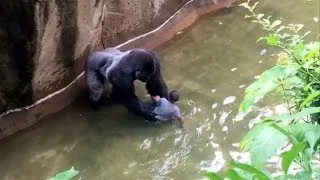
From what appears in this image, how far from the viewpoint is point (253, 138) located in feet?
5.60

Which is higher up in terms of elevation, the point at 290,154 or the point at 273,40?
the point at 290,154

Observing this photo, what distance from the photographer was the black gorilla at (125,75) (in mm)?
4121

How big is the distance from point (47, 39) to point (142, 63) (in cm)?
74

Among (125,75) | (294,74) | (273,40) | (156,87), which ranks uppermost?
(273,40)

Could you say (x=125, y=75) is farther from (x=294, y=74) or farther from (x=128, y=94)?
(x=294, y=74)

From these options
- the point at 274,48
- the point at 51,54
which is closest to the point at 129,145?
the point at 51,54

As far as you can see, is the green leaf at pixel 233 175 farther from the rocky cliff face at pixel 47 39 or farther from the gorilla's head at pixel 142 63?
the rocky cliff face at pixel 47 39

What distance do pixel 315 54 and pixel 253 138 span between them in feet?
2.95

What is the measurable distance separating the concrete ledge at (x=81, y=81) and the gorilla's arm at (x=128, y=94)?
1.32 feet

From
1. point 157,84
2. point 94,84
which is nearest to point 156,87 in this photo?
point 157,84

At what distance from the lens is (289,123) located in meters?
2.05

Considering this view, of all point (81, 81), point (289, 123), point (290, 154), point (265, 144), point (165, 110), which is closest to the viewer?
point (290, 154)

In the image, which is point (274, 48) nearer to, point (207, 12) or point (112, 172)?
point (207, 12)

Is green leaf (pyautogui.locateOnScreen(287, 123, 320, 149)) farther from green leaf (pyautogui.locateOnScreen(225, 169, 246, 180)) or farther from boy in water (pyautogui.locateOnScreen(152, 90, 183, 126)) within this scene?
boy in water (pyautogui.locateOnScreen(152, 90, 183, 126))
